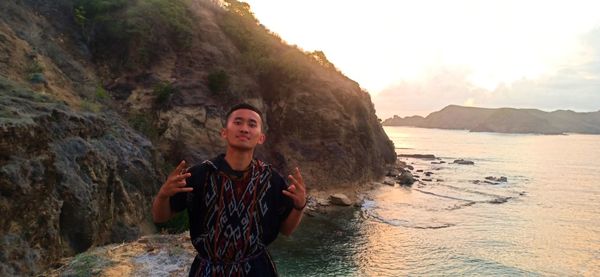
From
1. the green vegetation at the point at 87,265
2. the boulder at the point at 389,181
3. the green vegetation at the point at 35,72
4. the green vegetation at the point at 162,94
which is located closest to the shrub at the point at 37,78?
the green vegetation at the point at 35,72

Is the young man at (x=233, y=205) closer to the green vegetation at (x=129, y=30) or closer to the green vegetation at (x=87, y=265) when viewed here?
the green vegetation at (x=87, y=265)

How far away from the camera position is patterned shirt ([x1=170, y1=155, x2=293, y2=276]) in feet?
10.4

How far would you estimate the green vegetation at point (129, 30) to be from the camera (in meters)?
30.2

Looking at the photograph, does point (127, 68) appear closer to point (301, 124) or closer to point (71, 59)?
point (71, 59)

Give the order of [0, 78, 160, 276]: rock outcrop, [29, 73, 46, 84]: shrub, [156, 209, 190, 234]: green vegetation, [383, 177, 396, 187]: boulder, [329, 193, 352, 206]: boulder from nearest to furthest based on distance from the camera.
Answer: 1. [0, 78, 160, 276]: rock outcrop
2. [29, 73, 46, 84]: shrub
3. [156, 209, 190, 234]: green vegetation
4. [329, 193, 352, 206]: boulder
5. [383, 177, 396, 187]: boulder

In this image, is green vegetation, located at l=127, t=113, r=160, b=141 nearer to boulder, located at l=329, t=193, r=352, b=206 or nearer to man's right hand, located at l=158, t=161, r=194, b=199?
boulder, located at l=329, t=193, r=352, b=206

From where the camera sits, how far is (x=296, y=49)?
145ft

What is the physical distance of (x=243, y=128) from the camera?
3.26 m

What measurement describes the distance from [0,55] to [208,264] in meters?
19.0

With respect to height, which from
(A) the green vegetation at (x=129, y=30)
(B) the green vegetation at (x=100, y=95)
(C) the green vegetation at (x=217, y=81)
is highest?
(A) the green vegetation at (x=129, y=30)

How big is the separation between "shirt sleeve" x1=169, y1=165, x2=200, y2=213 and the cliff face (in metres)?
8.05

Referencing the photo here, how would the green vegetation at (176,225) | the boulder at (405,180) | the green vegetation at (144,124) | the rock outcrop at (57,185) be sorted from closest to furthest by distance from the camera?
the rock outcrop at (57,185), the green vegetation at (176,225), the green vegetation at (144,124), the boulder at (405,180)

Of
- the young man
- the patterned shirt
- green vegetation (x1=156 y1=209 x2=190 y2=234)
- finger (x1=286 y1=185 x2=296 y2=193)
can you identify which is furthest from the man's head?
green vegetation (x1=156 y1=209 x2=190 y2=234)

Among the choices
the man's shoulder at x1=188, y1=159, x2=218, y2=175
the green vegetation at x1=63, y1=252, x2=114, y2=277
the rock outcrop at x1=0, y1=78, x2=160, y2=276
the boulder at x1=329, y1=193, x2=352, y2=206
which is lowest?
the boulder at x1=329, y1=193, x2=352, y2=206
